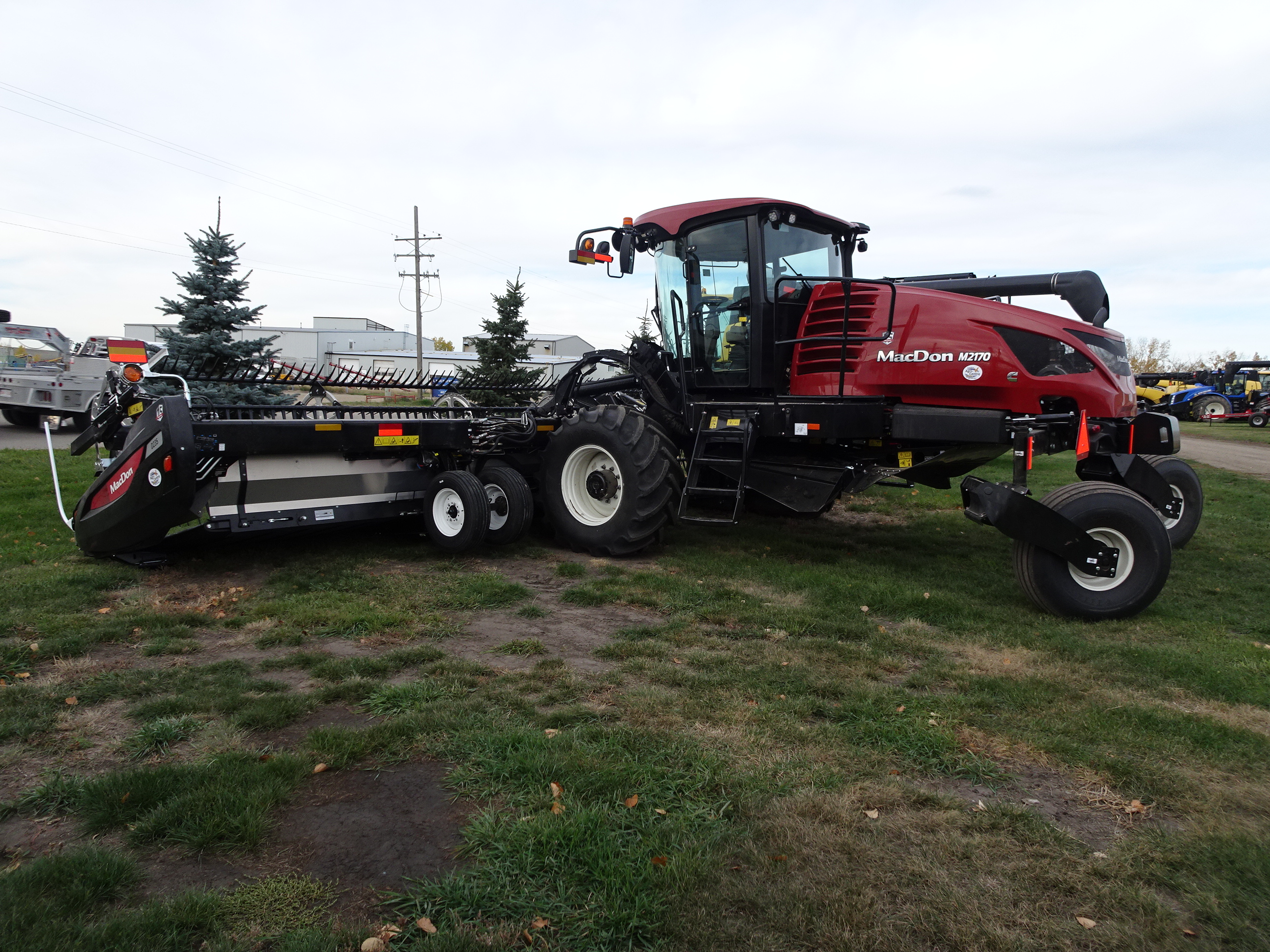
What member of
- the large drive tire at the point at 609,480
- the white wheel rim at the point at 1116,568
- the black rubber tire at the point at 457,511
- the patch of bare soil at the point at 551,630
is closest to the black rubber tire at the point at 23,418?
the black rubber tire at the point at 457,511

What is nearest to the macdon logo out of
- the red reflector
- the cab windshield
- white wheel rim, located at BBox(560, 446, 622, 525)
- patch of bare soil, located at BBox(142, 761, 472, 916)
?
the cab windshield

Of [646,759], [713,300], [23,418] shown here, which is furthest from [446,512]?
[23,418]

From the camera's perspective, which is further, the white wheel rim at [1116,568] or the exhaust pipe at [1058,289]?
the exhaust pipe at [1058,289]

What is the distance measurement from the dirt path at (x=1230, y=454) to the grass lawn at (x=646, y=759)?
36.5ft

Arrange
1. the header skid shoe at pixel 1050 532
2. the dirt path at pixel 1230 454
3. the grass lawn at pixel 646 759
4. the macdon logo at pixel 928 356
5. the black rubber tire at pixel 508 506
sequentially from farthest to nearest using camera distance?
the dirt path at pixel 1230 454 → the black rubber tire at pixel 508 506 → the macdon logo at pixel 928 356 → the header skid shoe at pixel 1050 532 → the grass lawn at pixel 646 759

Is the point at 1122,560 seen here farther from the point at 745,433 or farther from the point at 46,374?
the point at 46,374

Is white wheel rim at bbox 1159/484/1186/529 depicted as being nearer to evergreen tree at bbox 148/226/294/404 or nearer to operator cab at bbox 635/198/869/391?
operator cab at bbox 635/198/869/391

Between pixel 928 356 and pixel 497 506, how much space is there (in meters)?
3.80

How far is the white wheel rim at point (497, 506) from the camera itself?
7578mm

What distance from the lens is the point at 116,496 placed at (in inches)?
247

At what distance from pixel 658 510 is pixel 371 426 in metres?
2.48

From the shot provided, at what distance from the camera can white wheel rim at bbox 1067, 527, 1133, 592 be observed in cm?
559

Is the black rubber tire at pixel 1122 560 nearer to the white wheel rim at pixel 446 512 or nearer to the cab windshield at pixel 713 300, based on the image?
the cab windshield at pixel 713 300

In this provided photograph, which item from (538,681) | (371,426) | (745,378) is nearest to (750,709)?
(538,681)
